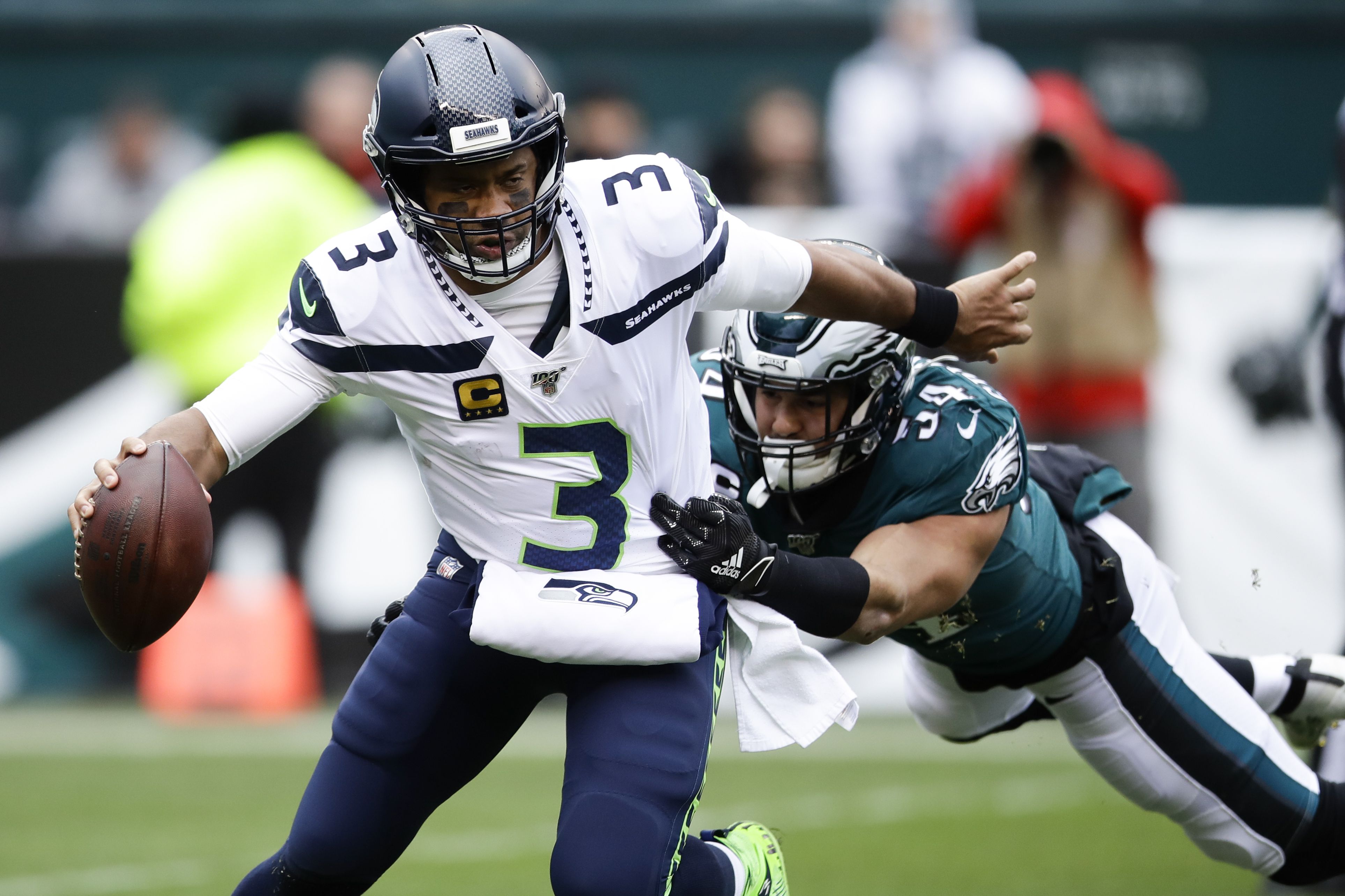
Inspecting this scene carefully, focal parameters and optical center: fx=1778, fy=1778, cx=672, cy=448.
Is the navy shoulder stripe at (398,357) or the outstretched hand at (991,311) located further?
the outstretched hand at (991,311)

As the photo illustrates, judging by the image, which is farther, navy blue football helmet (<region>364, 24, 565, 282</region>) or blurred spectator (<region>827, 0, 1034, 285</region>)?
blurred spectator (<region>827, 0, 1034, 285</region>)

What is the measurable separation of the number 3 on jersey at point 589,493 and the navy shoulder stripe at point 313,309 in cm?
40

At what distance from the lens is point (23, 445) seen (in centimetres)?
780

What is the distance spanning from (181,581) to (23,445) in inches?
199

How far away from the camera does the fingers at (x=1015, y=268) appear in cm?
378

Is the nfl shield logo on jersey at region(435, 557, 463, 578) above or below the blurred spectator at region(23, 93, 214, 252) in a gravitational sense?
above

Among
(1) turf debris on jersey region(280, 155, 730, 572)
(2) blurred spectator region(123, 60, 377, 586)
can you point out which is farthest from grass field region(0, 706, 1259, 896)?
(1) turf debris on jersey region(280, 155, 730, 572)

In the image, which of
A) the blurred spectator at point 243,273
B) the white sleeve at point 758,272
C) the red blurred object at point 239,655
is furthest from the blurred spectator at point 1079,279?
the white sleeve at point 758,272

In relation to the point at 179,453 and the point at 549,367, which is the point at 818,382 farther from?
the point at 179,453

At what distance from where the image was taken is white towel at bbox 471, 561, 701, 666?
3312 mm

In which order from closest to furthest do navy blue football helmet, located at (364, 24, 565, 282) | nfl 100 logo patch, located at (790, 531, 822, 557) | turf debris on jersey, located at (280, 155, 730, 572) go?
navy blue football helmet, located at (364, 24, 565, 282) < turf debris on jersey, located at (280, 155, 730, 572) < nfl 100 logo patch, located at (790, 531, 822, 557)

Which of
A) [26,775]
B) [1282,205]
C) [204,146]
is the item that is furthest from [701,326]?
[1282,205]

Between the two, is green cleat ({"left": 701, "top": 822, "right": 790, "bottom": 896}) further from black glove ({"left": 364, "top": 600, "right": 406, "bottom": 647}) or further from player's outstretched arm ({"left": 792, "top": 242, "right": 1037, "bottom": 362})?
player's outstretched arm ({"left": 792, "top": 242, "right": 1037, "bottom": 362})

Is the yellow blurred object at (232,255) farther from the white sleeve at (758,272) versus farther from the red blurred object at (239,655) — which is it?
the white sleeve at (758,272)
